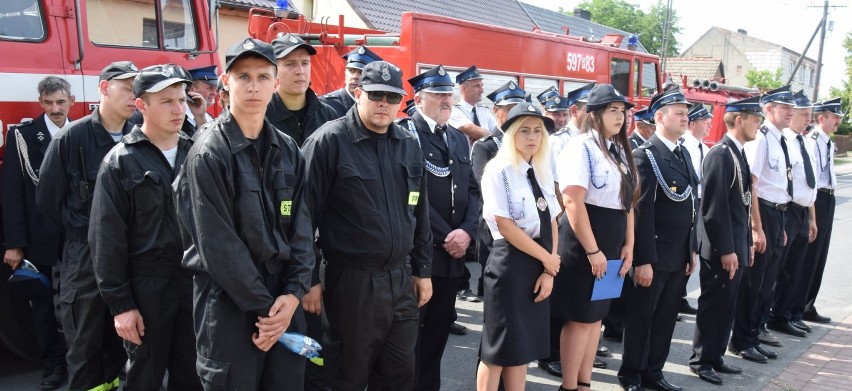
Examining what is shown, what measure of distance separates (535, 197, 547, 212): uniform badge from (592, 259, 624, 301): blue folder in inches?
27.1

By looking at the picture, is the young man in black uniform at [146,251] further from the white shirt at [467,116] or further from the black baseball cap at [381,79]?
the white shirt at [467,116]

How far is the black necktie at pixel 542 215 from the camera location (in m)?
3.96

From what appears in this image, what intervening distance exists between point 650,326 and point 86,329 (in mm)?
3629

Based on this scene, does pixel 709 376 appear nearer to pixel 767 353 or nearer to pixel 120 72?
pixel 767 353

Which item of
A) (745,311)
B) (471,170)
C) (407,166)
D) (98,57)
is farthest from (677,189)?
(98,57)

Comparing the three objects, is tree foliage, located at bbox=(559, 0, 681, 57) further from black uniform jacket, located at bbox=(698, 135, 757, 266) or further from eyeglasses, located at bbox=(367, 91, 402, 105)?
eyeglasses, located at bbox=(367, 91, 402, 105)

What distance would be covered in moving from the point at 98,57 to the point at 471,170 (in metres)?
2.60

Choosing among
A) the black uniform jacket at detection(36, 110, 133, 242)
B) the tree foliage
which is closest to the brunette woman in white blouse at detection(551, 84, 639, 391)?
the black uniform jacket at detection(36, 110, 133, 242)

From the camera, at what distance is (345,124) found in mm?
3553

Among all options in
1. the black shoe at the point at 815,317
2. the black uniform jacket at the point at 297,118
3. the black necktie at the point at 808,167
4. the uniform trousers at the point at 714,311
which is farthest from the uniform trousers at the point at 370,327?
the black shoe at the point at 815,317

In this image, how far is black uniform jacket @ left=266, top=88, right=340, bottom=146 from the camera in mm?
4180

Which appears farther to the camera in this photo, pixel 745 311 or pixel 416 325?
pixel 745 311

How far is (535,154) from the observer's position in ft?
13.4

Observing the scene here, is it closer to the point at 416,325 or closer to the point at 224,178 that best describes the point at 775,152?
the point at 416,325
